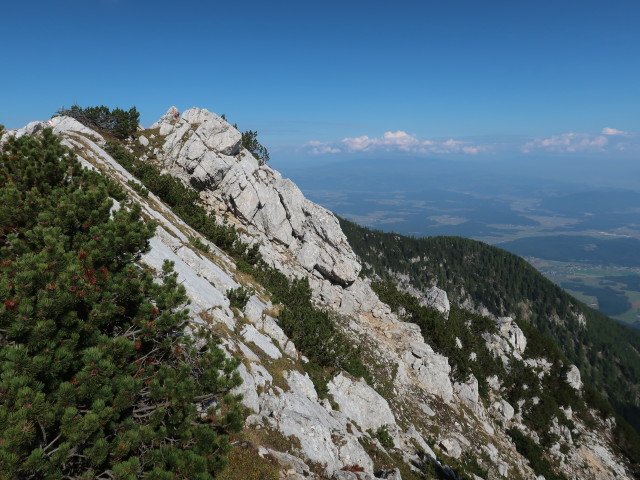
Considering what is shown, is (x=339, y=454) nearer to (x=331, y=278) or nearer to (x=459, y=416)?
(x=459, y=416)

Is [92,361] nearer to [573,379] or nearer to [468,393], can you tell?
[468,393]

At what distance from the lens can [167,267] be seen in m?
11.1

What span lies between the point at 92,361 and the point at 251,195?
33.9 meters

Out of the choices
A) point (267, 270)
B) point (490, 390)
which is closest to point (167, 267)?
point (267, 270)

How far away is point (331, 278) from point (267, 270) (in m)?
10.8

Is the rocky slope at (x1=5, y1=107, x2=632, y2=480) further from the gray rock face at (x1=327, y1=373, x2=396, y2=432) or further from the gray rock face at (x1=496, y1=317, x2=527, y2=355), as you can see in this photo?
the gray rock face at (x1=496, y1=317, x2=527, y2=355)

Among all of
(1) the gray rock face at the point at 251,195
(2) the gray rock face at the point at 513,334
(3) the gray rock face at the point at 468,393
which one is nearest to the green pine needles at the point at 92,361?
(1) the gray rock face at the point at 251,195

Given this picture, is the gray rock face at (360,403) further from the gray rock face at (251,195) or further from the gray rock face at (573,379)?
the gray rock face at (573,379)

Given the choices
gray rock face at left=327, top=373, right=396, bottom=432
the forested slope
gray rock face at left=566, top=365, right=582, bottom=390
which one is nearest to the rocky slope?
gray rock face at left=327, top=373, right=396, bottom=432

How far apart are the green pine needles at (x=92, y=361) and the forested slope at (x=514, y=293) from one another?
10299cm

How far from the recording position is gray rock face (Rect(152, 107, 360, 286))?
3819 centimetres

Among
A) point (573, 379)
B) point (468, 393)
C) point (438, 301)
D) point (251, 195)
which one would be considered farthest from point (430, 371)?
point (573, 379)

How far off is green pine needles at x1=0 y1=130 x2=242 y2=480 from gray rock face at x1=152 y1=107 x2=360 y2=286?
2595cm

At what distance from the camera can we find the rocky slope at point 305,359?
1410 centimetres
